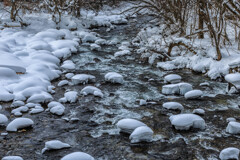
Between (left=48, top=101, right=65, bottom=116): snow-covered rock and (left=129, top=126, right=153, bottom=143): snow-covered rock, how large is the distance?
129 centimetres

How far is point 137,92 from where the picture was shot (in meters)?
4.72

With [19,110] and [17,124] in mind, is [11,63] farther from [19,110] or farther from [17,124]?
[17,124]

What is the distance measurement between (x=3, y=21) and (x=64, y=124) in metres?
7.83

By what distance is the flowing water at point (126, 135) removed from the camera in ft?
9.12

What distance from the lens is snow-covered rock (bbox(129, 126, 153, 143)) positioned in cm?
291

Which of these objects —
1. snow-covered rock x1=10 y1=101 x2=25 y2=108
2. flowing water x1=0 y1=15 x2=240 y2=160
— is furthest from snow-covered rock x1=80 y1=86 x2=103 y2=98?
snow-covered rock x1=10 y1=101 x2=25 y2=108

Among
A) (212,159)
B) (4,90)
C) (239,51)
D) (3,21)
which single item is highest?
(3,21)

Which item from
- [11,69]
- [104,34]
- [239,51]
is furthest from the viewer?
[104,34]

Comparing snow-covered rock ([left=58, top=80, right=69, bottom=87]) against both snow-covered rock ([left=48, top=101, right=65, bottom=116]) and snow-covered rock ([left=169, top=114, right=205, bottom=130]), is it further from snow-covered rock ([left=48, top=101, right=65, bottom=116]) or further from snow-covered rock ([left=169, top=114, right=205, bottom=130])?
snow-covered rock ([left=169, top=114, right=205, bottom=130])

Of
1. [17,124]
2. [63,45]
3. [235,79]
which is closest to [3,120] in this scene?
[17,124]

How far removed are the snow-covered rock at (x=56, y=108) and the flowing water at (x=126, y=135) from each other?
79mm

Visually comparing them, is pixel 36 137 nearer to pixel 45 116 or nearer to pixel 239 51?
pixel 45 116

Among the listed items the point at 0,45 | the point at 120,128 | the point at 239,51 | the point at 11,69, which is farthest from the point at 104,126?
the point at 0,45

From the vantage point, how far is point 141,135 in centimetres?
291
